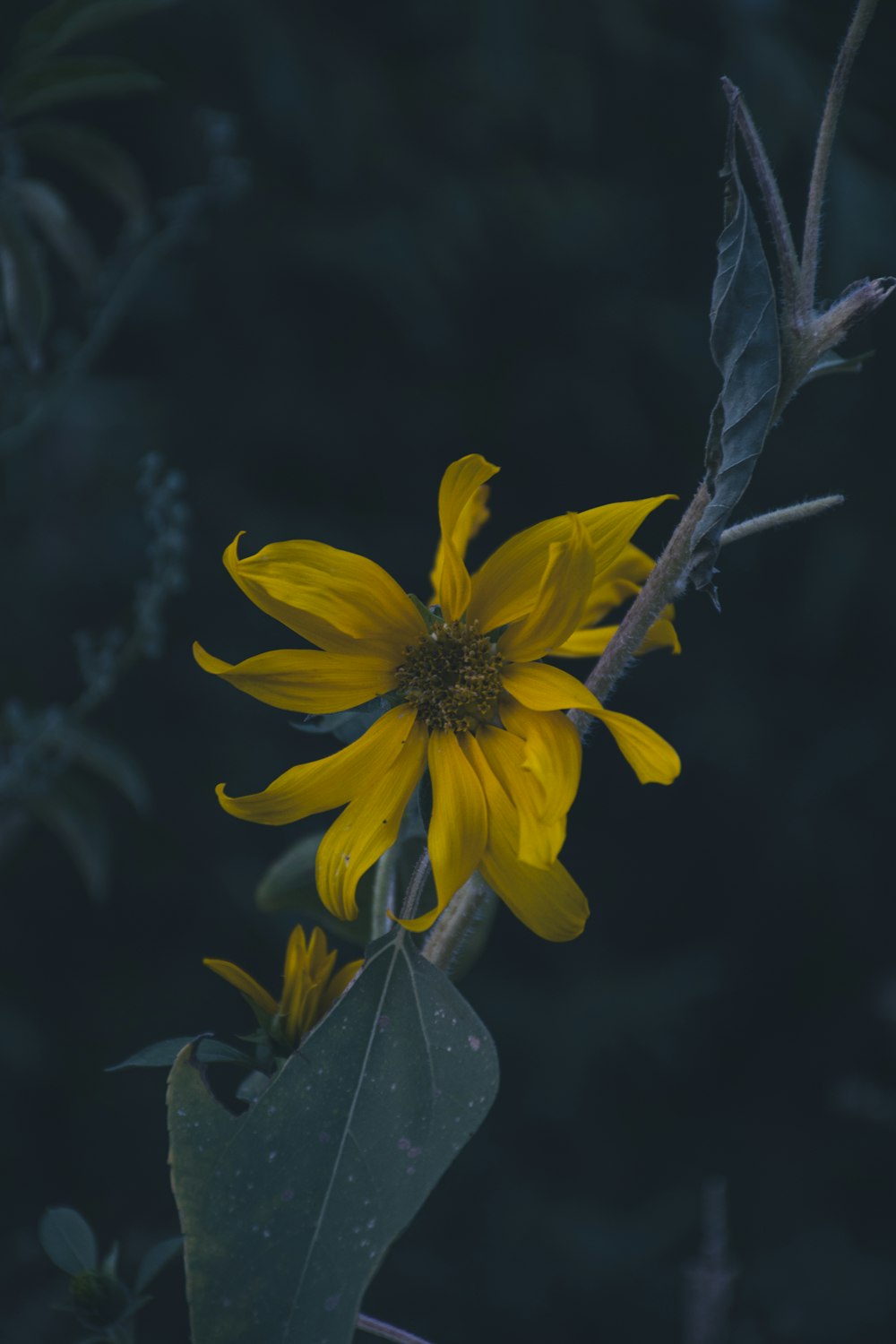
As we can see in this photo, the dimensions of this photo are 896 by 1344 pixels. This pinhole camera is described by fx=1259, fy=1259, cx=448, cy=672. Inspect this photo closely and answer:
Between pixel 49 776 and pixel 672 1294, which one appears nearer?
pixel 49 776

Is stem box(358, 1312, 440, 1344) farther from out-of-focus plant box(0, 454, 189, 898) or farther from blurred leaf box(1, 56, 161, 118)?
blurred leaf box(1, 56, 161, 118)

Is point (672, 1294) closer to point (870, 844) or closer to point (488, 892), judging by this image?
point (870, 844)

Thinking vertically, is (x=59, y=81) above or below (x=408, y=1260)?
above

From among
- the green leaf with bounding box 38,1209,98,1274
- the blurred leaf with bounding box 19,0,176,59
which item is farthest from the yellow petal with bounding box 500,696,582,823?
the blurred leaf with bounding box 19,0,176,59

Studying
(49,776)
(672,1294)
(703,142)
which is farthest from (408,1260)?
(703,142)

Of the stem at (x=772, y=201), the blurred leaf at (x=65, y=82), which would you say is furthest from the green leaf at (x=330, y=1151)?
the blurred leaf at (x=65, y=82)

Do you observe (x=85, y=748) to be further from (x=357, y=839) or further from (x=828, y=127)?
(x=828, y=127)

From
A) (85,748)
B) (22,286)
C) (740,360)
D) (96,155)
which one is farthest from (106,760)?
(740,360)
